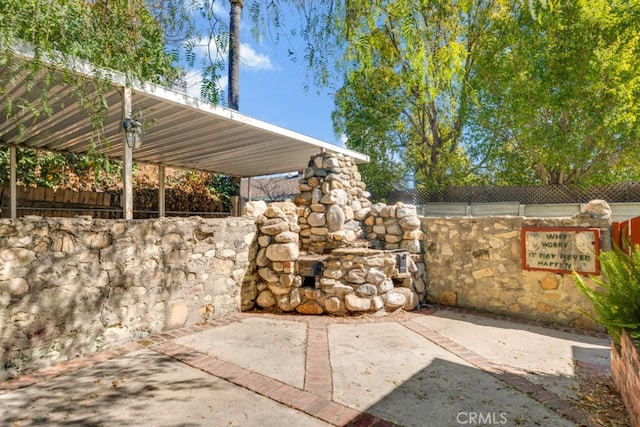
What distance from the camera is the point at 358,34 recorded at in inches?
113

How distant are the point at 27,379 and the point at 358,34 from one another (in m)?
3.88

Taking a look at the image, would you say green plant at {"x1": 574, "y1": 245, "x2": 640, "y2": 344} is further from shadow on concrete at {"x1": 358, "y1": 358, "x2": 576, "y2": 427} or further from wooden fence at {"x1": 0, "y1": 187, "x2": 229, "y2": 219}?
wooden fence at {"x1": 0, "y1": 187, "x2": 229, "y2": 219}

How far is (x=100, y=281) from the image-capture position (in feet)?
10.7

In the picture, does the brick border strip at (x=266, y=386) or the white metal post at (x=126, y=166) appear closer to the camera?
the brick border strip at (x=266, y=386)

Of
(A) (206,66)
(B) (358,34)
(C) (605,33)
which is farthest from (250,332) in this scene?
(C) (605,33)

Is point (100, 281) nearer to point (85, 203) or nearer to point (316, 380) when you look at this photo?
point (316, 380)

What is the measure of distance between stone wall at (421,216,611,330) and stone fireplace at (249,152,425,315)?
1.01 feet

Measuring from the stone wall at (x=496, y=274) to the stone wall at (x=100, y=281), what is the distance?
3.26 m

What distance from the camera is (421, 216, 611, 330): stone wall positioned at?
4.43 metres

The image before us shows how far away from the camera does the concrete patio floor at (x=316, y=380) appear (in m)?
2.26

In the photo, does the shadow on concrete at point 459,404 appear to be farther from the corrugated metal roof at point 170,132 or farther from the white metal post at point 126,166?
the corrugated metal roof at point 170,132

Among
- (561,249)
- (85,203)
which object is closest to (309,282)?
(561,249)

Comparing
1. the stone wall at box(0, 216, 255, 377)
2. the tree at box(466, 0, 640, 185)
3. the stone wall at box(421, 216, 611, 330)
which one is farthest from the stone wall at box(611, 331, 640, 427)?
the tree at box(466, 0, 640, 185)

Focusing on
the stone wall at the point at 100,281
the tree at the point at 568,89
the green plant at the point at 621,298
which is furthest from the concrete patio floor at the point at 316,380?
the tree at the point at 568,89
